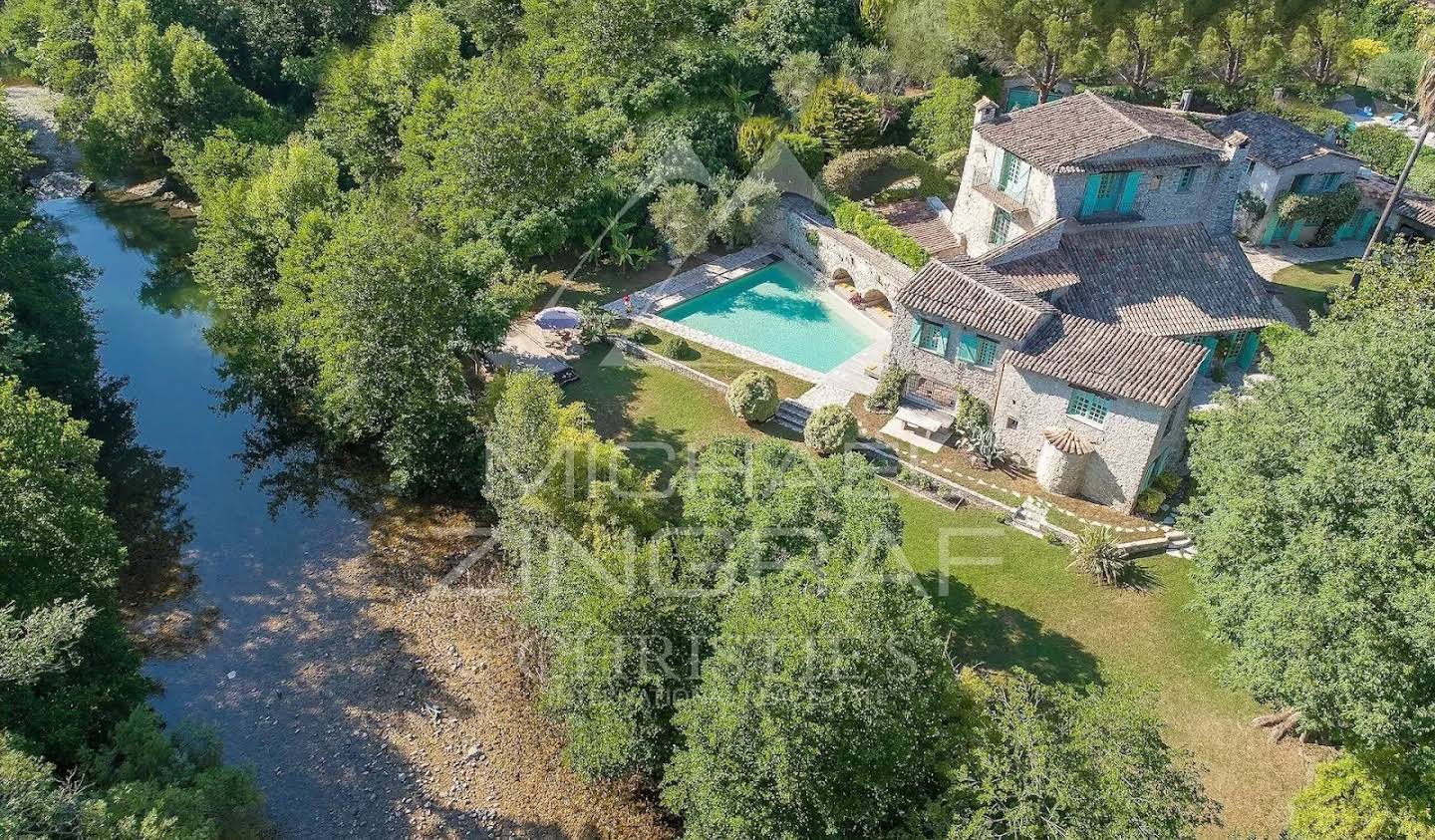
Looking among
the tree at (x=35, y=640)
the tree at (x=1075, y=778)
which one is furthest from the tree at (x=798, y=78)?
the tree at (x=35, y=640)

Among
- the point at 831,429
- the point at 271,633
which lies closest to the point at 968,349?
the point at 831,429

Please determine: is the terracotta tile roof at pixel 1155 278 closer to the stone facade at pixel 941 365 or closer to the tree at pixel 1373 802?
the stone facade at pixel 941 365

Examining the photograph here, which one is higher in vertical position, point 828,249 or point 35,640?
point 35,640

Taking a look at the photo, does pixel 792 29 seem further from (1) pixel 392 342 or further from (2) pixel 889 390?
(1) pixel 392 342

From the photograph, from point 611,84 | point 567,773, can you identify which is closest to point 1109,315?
point 567,773

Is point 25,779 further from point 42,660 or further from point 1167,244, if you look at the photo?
point 1167,244

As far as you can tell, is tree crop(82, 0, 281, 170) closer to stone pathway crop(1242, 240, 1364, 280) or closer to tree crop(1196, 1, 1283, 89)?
tree crop(1196, 1, 1283, 89)

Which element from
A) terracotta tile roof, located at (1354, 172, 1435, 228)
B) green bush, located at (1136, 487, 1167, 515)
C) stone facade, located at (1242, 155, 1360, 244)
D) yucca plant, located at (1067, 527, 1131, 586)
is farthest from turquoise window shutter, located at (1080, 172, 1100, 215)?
terracotta tile roof, located at (1354, 172, 1435, 228)
